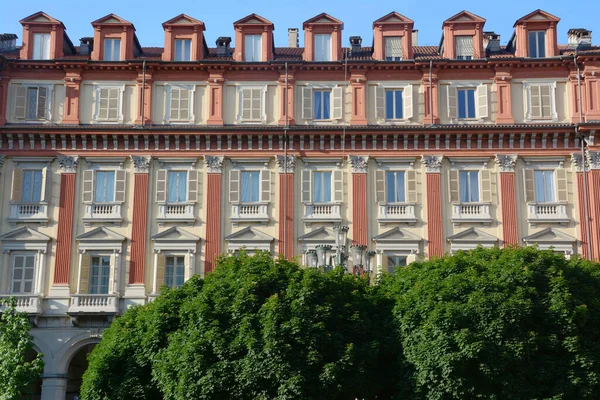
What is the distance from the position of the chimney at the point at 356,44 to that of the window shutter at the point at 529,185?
9918 mm

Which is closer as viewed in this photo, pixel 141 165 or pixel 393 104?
pixel 141 165

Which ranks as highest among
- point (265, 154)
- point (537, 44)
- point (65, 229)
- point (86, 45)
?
point (86, 45)

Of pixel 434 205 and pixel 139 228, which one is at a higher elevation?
pixel 434 205

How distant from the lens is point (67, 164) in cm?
4116

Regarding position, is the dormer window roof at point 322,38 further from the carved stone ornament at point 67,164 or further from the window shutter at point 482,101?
the carved stone ornament at point 67,164

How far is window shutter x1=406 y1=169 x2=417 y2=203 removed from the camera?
134ft

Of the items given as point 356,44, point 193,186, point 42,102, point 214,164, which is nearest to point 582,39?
point 356,44

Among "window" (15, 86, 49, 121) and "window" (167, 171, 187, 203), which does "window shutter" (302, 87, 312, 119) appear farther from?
"window" (15, 86, 49, 121)

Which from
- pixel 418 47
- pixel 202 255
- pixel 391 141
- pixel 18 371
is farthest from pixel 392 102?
pixel 18 371

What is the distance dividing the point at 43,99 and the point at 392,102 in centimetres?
1641

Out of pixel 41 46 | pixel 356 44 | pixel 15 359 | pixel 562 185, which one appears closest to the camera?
pixel 15 359

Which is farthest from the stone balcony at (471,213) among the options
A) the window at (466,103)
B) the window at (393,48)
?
the window at (393,48)

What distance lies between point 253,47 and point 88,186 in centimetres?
1025

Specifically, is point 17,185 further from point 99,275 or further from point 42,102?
point 99,275
